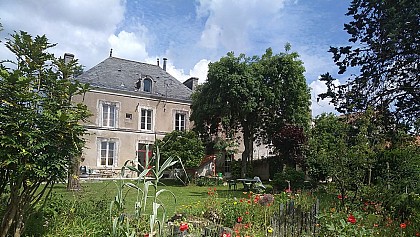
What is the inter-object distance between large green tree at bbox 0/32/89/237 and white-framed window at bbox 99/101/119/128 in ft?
62.3

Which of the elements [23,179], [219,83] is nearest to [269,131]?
[219,83]

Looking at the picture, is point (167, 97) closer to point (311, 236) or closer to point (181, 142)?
point (181, 142)

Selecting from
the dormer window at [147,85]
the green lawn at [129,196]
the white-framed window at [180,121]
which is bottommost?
the green lawn at [129,196]

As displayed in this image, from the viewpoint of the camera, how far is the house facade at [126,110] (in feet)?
76.0

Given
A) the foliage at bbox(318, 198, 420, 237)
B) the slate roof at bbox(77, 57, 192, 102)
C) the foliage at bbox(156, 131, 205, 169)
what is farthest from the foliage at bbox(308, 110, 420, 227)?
the slate roof at bbox(77, 57, 192, 102)

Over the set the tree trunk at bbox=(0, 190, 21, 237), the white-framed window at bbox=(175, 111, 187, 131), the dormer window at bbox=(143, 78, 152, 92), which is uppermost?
the dormer window at bbox=(143, 78, 152, 92)

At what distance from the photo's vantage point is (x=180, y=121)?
2641cm

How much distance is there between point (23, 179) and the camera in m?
4.48

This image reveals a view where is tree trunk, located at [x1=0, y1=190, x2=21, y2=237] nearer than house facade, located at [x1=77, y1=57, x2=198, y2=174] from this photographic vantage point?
Yes

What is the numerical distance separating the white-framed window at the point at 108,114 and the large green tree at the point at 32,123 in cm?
1899

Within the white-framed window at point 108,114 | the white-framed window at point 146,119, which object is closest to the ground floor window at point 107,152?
the white-framed window at point 108,114

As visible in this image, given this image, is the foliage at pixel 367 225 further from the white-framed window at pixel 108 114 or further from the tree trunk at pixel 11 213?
the white-framed window at pixel 108 114

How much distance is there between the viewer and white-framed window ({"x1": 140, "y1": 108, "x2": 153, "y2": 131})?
25078mm

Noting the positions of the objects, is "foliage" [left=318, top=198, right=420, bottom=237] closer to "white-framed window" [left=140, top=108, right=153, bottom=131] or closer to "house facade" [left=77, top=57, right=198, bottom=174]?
"house facade" [left=77, top=57, right=198, bottom=174]
